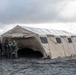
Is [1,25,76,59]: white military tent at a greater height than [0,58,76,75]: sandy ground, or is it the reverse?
[1,25,76,59]: white military tent

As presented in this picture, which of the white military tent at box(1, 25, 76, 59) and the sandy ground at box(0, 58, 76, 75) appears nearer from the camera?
the sandy ground at box(0, 58, 76, 75)

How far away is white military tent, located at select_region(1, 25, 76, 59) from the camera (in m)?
22.9

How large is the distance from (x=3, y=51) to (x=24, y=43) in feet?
7.24

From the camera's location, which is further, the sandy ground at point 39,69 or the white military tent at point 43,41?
the white military tent at point 43,41

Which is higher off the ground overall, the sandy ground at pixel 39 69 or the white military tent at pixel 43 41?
the white military tent at pixel 43 41

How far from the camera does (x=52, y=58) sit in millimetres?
22656

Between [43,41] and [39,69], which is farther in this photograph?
A: [43,41]

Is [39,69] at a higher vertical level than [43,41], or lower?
lower

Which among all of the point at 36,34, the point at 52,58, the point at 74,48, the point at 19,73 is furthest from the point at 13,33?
the point at 19,73

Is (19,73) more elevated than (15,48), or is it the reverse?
(15,48)

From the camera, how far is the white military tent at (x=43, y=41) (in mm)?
22891

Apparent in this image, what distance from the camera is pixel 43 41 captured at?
76.1 ft

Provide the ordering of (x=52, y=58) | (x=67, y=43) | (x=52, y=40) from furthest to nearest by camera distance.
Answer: (x=67, y=43) < (x=52, y=40) < (x=52, y=58)

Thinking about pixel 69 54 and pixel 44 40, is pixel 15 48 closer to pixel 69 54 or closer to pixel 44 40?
pixel 44 40
